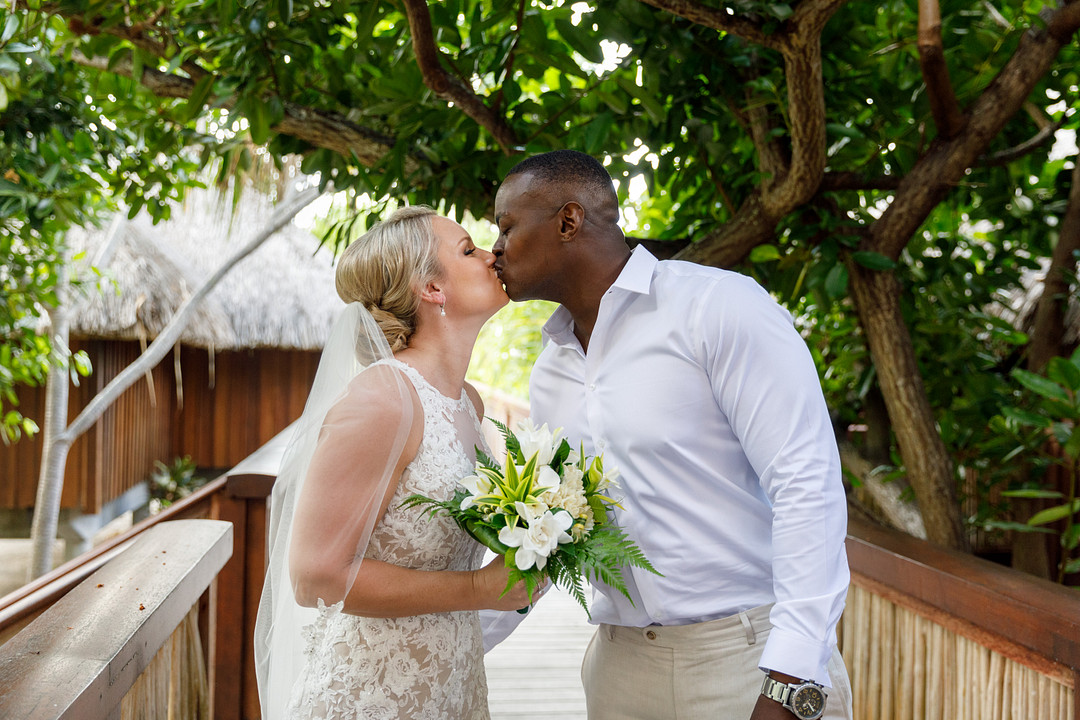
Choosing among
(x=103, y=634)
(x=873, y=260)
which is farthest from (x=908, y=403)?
(x=103, y=634)

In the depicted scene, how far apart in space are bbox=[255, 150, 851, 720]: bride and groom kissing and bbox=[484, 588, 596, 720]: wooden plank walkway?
6.50 feet

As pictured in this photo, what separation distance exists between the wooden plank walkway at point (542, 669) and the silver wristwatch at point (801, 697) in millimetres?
2535

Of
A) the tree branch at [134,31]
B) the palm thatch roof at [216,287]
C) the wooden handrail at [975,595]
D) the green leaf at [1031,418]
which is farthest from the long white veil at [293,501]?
the palm thatch roof at [216,287]

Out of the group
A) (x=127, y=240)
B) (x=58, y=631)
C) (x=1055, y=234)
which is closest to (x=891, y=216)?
(x=1055, y=234)

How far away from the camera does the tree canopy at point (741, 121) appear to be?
2.25m

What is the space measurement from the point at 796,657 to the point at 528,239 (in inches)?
38.0

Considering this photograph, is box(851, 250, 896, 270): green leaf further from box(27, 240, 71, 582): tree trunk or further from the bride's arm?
box(27, 240, 71, 582): tree trunk

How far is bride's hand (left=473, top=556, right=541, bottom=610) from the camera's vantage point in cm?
166

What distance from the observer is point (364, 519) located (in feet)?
5.28

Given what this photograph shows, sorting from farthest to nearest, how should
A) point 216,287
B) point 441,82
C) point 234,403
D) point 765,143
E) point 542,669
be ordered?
point 234,403
point 216,287
point 542,669
point 765,143
point 441,82

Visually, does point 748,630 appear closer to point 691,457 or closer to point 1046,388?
point 691,457

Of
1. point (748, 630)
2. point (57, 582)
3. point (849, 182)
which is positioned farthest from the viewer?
point (849, 182)

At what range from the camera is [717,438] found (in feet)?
5.39

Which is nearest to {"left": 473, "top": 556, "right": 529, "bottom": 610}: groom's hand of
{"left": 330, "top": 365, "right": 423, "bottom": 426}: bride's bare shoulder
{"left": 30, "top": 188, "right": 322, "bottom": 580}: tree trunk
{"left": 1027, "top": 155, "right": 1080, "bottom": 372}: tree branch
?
{"left": 330, "top": 365, "right": 423, "bottom": 426}: bride's bare shoulder
